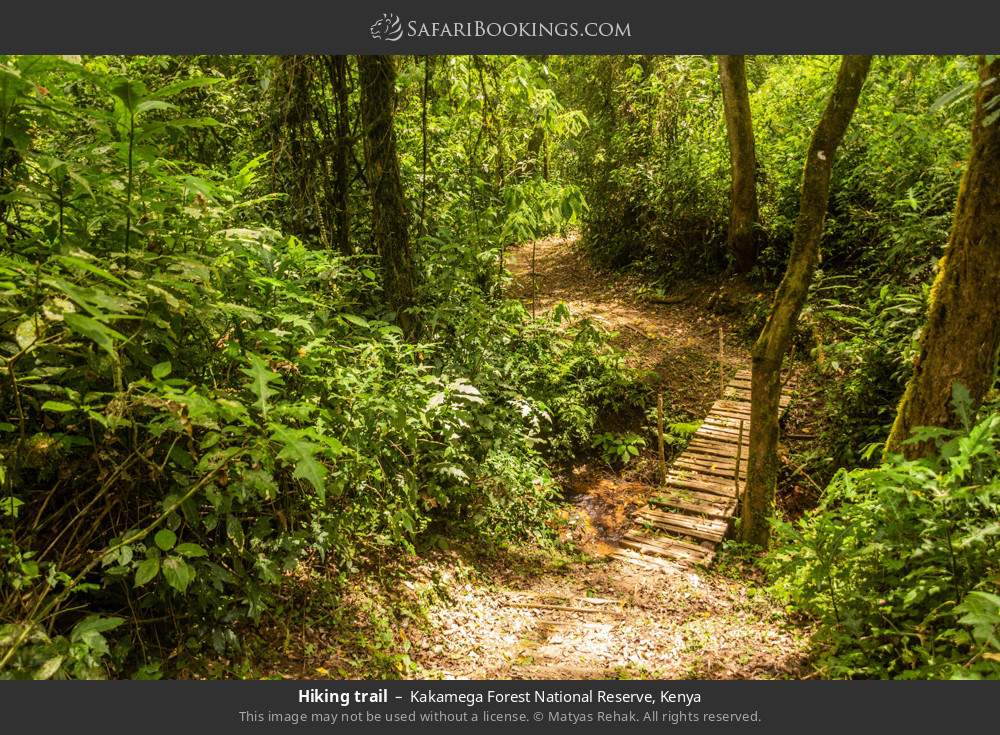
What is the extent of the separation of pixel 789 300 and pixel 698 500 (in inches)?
109

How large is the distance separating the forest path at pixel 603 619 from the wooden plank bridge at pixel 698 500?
344 millimetres

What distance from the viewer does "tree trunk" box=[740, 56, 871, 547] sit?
520cm

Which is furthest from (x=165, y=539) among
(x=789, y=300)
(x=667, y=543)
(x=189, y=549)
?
(x=667, y=543)

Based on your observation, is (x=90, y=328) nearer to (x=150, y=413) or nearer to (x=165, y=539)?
(x=150, y=413)

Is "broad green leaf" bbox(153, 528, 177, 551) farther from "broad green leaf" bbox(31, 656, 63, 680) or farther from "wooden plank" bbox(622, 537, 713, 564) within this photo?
"wooden plank" bbox(622, 537, 713, 564)

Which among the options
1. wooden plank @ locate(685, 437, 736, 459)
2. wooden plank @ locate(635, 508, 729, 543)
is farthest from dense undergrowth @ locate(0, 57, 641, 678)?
wooden plank @ locate(685, 437, 736, 459)

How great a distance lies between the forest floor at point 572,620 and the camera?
349 centimetres

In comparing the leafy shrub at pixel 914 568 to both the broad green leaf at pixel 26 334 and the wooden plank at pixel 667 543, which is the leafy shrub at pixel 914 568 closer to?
the wooden plank at pixel 667 543

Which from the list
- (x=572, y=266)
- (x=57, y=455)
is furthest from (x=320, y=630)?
(x=572, y=266)

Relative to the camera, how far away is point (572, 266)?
15.9 metres

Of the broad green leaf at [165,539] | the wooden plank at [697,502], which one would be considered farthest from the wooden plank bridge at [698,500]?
the broad green leaf at [165,539]

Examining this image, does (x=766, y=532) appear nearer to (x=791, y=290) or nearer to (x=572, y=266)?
(x=791, y=290)

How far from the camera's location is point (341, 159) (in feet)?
21.1

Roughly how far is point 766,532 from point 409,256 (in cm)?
458
